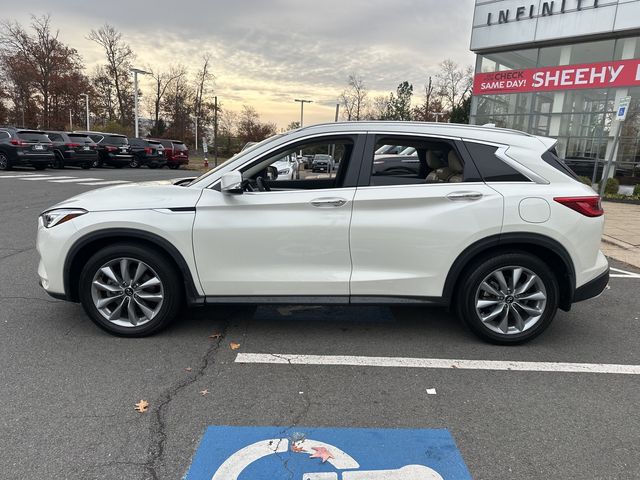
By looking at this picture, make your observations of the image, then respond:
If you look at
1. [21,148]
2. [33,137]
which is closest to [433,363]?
[21,148]

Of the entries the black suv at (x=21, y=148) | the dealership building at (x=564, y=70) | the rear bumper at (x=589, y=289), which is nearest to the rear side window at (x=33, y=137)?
the black suv at (x=21, y=148)

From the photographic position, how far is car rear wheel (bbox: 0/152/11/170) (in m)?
18.5

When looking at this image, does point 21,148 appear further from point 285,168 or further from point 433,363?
point 433,363

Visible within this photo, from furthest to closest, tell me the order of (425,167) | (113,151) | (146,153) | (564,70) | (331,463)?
(146,153)
(113,151)
(564,70)
(425,167)
(331,463)

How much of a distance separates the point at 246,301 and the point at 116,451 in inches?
60.4

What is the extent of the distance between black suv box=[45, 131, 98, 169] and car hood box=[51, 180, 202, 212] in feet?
64.3

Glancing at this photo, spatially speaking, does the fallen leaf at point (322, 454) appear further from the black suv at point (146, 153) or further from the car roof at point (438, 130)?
the black suv at point (146, 153)

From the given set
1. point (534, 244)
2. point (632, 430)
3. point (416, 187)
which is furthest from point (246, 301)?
point (632, 430)

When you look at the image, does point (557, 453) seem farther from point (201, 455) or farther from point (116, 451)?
point (116, 451)

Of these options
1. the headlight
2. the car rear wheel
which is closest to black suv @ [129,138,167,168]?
the car rear wheel

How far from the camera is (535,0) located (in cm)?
1925

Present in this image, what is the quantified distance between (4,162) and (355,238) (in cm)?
2006

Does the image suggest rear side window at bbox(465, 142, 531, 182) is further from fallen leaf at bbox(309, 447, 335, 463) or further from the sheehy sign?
the sheehy sign

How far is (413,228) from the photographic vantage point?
367 centimetres
